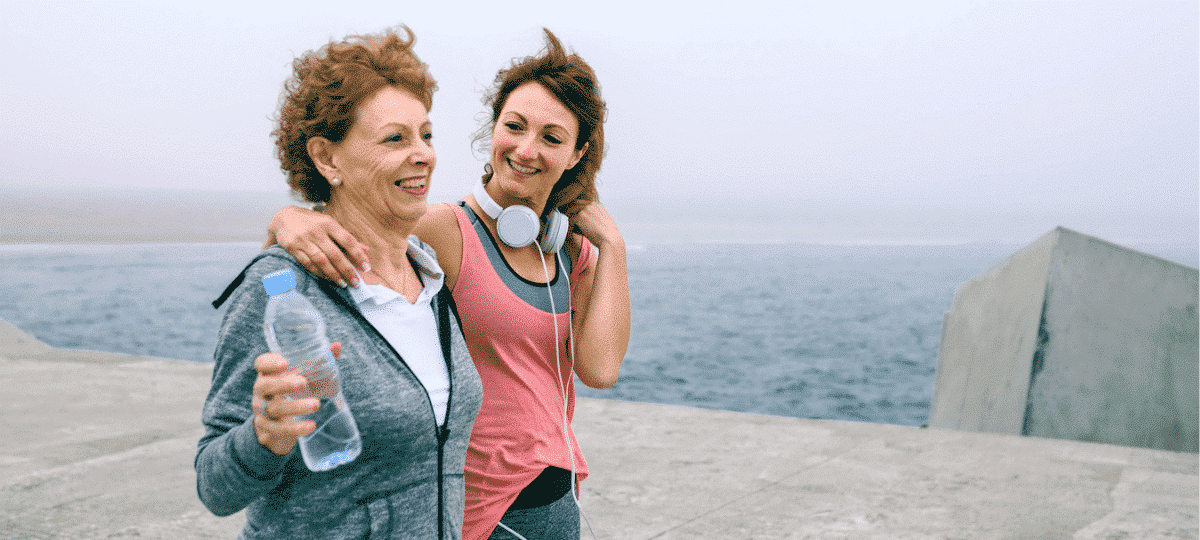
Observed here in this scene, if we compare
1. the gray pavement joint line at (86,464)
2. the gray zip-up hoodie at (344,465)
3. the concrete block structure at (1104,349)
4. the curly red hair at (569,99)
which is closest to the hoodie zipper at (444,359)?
the gray zip-up hoodie at (344,465)

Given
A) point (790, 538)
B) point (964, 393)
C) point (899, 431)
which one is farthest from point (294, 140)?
point (964, 393)

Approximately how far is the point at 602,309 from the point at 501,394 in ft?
0.97

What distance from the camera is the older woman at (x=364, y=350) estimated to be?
4.23 ft

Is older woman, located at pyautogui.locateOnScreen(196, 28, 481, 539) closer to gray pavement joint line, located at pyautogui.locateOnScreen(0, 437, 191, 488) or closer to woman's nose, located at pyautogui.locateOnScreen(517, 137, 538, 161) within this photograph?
woman's nose, located at pyautogui.locateOnScreen(517, 137, 538, 161)

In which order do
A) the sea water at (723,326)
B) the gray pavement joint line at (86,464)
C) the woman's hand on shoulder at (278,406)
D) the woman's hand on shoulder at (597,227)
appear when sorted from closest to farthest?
the woman's hand on shoulder at (278,406)
the woman's hand on shoulder at (597,227)
the gray pavement joint line at (86,464)
the sea water at (723,326)

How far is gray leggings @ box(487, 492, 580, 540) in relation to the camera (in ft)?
5.88

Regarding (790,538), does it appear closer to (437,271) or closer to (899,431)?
(899,431)

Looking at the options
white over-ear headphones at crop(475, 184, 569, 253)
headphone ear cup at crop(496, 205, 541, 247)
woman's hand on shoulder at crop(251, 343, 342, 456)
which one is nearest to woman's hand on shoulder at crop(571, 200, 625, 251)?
white over-ear headphones at crop(475, 184, 569, 253)

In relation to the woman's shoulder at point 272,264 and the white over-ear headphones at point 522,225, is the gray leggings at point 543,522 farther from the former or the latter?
the woman's shoulder at point 272,264

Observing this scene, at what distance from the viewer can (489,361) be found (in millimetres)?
1794

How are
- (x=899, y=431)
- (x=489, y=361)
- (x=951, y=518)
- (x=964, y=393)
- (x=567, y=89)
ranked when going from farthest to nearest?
(x=964, y=393)
(x=899, y=431)
(x=951, y=518)
(x=567, y=89)
(x=489, y=361)

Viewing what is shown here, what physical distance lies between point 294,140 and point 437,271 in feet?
1.09

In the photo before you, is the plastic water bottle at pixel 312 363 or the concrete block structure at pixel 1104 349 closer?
the plastic water bottle at pixel 312 363

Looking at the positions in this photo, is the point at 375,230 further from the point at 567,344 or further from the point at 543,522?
the point at 543,522
